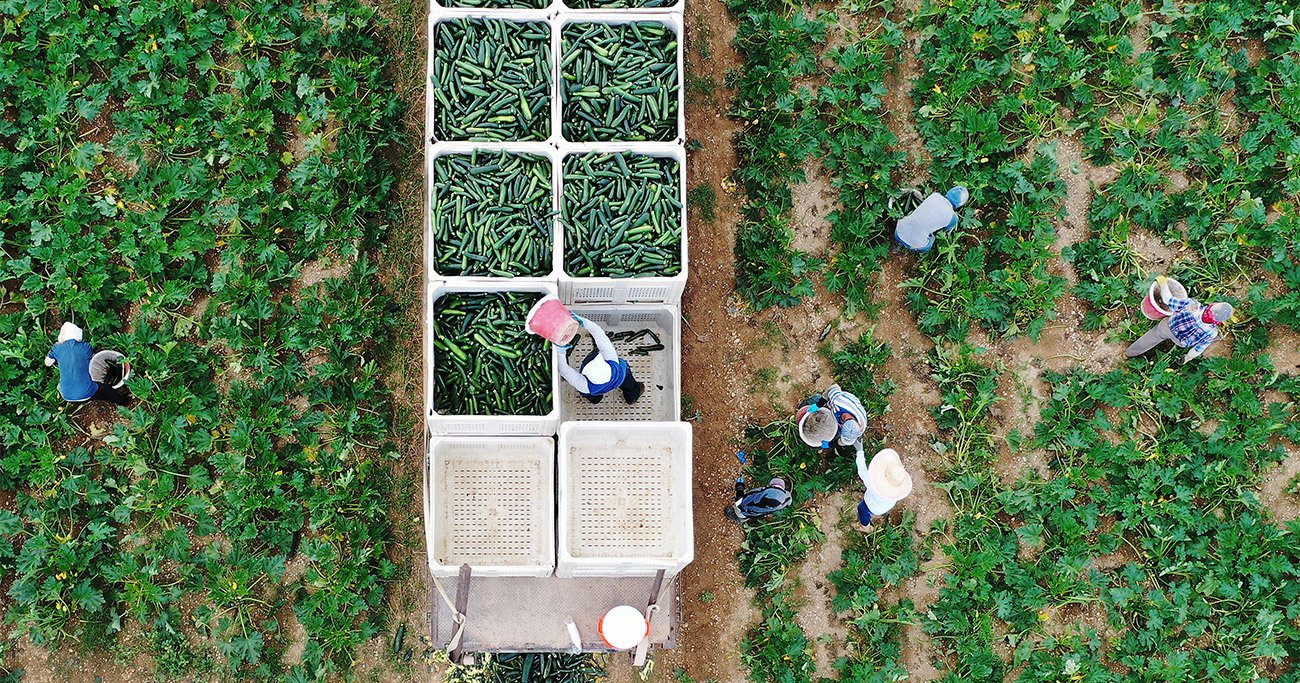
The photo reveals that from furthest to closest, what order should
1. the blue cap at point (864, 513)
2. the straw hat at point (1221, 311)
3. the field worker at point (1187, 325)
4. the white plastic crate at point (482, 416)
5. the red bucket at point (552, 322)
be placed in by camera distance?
the blue cap at point (864, 513) < the field worker at point (1187, 325) < the straw hat at point (1221, 311) < the white plastic crate at point (482, 416) < the red bucket at point (552, 322)

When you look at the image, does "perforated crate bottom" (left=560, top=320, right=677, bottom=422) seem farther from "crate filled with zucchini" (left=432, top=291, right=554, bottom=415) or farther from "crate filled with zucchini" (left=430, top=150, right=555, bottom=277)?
"crate filled with zucchini" (left=430, top=150, right=555, bottom=277)

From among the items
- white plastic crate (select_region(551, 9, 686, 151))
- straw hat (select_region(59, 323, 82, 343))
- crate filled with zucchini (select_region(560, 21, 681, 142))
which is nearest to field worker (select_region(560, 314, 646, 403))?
white plastic crate (select_region(551, 9, 686, 151))

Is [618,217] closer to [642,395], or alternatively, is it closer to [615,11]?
[642,395]

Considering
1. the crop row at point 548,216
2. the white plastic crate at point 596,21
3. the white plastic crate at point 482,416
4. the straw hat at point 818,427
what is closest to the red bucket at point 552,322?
the white plastic crate at point 482,416

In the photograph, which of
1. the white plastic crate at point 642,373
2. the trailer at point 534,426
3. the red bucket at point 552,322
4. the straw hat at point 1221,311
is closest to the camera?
the red bucket at point 552,322

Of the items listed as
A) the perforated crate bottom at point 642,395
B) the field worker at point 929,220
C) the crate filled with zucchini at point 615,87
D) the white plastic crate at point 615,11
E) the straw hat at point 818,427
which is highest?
the white plastic crate at point 615,11

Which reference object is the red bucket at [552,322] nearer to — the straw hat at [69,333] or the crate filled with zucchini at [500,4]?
the crate filled with zucchini at [500,4]
